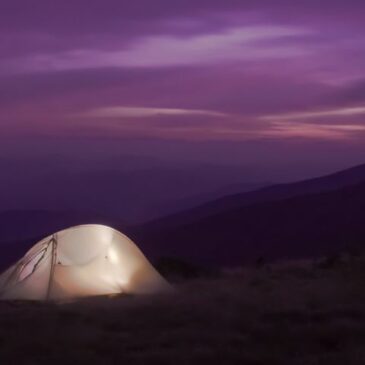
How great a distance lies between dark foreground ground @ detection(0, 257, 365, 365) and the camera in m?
9.92

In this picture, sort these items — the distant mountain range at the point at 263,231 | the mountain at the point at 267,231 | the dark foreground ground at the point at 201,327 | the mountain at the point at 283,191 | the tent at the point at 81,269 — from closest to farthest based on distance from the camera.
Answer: the dark foreground ground at the point at 201,327 → the tent at the point at 81,269 → the distant mountain range at the point at 263,231 → the mountain at the point at 267,231 → the mountain at the point at 283,191

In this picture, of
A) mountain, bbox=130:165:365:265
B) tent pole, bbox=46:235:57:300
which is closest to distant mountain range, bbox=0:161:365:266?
mountain, bbox=130:165:365:265

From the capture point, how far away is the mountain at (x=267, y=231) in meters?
42.8

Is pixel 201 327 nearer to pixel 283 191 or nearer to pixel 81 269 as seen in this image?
pixel 81 269

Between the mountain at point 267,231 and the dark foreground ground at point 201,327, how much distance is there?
23.5m

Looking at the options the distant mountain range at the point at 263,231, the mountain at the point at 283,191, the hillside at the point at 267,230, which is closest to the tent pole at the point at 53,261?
the distant mountain range at the point at 263,231

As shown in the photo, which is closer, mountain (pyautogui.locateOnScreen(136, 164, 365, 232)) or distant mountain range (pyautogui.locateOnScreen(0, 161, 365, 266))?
distant mountain range (pyautogui.locateOnScreen(0, 161, 365, 266))

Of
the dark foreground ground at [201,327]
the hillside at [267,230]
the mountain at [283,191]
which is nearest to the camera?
the dark foreground ground at [201,327]

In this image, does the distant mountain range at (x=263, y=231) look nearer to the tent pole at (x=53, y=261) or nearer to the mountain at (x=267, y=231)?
the mountain at (x=267, y=231)

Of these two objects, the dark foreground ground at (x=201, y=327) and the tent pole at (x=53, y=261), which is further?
the tent pole at (x=53, y=261)

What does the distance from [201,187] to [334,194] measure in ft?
407

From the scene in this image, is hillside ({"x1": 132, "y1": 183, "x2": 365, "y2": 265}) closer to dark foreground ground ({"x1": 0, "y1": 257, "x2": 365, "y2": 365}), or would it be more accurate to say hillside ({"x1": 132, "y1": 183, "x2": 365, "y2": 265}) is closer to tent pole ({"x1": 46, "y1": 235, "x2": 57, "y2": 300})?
tent pole ({"x1": 46, "y1": 235, "x2": 57, "y2": 300})

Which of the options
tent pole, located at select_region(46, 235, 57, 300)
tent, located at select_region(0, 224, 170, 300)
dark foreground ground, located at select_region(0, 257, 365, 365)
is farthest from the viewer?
tent, located at select_region(0, 224, 170, 300)

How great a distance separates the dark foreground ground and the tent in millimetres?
739
